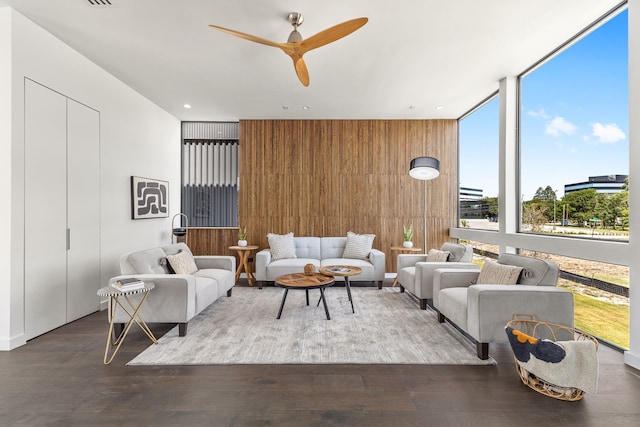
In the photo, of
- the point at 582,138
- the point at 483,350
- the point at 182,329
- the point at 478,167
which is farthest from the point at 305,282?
the point at 478,167

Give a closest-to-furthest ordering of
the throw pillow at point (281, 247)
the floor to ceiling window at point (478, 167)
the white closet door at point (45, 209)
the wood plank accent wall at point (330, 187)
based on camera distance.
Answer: the white closet door at point (45, 209)
the floor to ceiling window at point (478, 167)
the throw pillow at point (281, 247)
the wood plank accent wall at point (330, 187)

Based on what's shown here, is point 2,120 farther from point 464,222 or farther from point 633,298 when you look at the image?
point 464,222

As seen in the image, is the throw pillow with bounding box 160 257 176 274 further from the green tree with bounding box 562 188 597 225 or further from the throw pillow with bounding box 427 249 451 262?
the green tree with bounding box 562 188 597 225

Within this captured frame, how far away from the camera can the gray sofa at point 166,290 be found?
3133 mm

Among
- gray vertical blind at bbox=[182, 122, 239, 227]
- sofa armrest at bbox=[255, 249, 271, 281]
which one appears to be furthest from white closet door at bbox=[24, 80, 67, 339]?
gray vertical blind at bbox=[182, 122, 239, 227]

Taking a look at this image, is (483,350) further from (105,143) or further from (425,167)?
(105,143)

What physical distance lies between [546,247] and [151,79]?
17.5ft

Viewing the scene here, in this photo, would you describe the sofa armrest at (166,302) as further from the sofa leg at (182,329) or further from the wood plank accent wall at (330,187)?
the wood plank accent wall at (330,187)

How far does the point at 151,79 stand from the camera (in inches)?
173

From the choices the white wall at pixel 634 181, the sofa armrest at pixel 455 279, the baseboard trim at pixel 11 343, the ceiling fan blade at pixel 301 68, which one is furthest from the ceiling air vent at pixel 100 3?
the white wall at pixel 634 181

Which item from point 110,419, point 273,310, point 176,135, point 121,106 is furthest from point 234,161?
point 110,419

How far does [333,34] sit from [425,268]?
284 centimetres

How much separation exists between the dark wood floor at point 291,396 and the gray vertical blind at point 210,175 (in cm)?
389

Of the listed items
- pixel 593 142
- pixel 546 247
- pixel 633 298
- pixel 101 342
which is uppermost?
pixel 593 142
